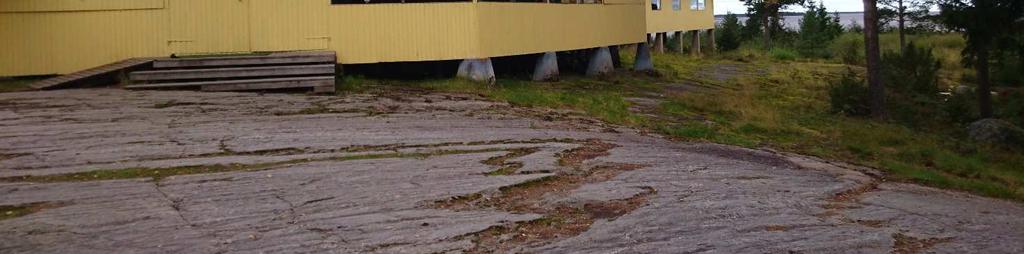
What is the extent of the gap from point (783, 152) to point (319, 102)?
6906mm

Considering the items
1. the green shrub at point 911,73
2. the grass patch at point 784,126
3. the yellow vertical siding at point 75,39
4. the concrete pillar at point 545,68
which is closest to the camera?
the grass patch at point 784,126

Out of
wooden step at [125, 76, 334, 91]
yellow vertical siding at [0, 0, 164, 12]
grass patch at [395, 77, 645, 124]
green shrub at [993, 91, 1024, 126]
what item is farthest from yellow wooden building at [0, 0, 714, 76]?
green shrub at [993, 91, 1024, 126]

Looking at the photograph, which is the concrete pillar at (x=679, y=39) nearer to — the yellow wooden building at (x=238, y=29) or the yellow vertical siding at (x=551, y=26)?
the yellow vertical siding at (x=551, y=26)

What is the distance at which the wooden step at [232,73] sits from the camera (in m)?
15.8

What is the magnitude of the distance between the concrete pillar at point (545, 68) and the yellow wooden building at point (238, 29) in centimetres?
238

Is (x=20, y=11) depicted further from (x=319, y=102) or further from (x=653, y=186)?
(x=653, y=186)

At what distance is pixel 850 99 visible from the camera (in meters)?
21.1

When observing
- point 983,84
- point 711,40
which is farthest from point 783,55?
point 983,84

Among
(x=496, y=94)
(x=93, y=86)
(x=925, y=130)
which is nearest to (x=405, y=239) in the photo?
(x=496, y=94)

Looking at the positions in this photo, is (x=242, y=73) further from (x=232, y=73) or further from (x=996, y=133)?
(x=996, y=133)

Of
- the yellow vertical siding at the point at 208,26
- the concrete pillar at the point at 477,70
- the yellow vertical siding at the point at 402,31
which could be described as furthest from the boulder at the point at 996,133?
the yellow vertical siding at the point at 208,26

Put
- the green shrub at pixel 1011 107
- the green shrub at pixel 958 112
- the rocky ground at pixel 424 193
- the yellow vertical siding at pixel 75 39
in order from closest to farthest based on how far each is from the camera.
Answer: the rocky ground at pixel 424 193 < the yellow vertical siding at pixel 75 39 < the green shrub at pixel 958 112 < the green shrub at pixel 1011 107

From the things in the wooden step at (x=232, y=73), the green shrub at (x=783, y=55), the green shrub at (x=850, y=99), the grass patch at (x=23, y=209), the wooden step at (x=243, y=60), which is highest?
the green shrub at (x=783, y=55)

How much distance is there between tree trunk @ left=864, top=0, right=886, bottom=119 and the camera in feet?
63.8
